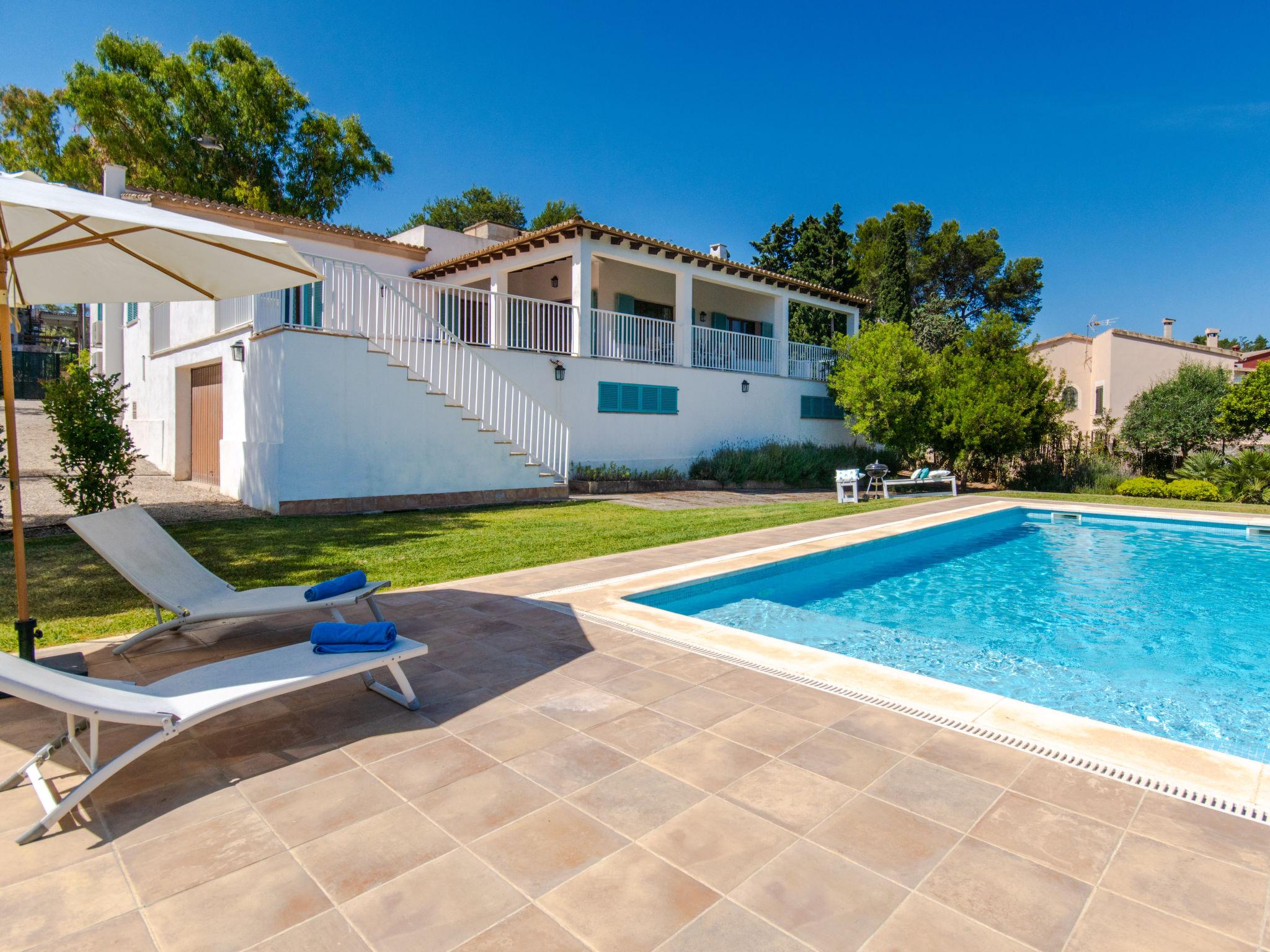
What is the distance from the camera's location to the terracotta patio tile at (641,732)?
305 centimetres

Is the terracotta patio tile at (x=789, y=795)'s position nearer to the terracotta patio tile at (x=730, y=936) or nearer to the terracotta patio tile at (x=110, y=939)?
the terracotta patio tile at (x=730, y=936)

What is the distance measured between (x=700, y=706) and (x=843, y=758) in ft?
2.60

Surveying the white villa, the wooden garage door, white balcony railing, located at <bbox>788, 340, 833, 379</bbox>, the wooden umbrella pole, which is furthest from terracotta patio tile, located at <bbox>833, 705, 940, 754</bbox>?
white balcony railing, located at <bbox>788, 340, 833, 379</bbox>

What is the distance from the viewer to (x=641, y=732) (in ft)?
10.5

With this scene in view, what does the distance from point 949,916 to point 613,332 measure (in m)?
15.9

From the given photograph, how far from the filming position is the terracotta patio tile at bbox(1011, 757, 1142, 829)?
2.53 meters

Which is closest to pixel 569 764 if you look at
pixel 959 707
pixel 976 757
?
pixel 976 757

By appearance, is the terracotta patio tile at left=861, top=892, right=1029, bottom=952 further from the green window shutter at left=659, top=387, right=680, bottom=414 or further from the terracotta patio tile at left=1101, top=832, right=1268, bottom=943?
the green window shutter at left=659, top=387, right=680, bottom=414

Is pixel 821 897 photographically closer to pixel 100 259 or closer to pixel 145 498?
pixel 100 259

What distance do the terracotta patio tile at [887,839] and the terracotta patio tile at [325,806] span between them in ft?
5.14

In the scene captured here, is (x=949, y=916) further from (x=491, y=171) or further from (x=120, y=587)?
(x=491, y=171)

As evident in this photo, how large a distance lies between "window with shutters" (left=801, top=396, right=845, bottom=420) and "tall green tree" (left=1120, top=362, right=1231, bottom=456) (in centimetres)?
867

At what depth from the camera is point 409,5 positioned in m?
17.5

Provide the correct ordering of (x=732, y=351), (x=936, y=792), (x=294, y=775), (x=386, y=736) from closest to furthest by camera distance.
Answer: (x=936, y=792) → (x=294, y=775) → (x=386, y=736) → (x=732, y=351)
